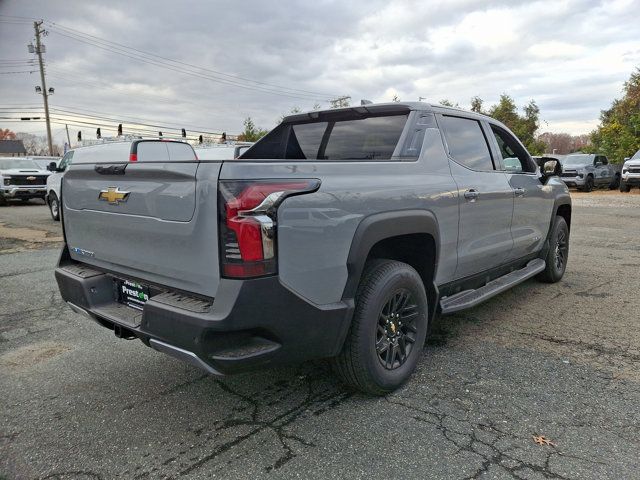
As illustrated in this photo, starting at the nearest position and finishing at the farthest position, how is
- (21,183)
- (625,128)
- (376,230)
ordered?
(376,230)
(21,183)
(625,128)

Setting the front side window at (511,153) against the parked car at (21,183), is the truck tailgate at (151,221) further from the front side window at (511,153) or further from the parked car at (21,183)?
the parked car at (21,183)

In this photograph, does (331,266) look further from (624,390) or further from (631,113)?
(631,113)

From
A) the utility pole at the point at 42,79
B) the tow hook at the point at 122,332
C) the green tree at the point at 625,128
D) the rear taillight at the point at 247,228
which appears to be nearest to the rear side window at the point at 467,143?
the rear taillight at the point at 247,228

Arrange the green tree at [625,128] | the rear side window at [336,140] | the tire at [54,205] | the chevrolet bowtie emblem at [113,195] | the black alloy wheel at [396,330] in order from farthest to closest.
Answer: the green tree at [625,128]
the tire at [54,205]
the rear side window at [336,140]
the black alloy wheel at [396,330]
the chevrolet bowtie emblem at [113,195]

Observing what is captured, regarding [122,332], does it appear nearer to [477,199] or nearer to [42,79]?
[477,199]

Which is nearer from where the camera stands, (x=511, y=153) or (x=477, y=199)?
(x=477, y=199)

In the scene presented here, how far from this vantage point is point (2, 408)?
309 cm

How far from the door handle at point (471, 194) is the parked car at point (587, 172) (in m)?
21.9

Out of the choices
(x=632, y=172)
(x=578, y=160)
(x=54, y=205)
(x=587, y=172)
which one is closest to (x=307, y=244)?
(x=54, y=205)

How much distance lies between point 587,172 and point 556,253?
66.7 ft

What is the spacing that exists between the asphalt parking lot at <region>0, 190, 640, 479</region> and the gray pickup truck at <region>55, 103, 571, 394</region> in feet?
1.26

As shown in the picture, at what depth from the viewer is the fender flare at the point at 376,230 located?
272 centimetres

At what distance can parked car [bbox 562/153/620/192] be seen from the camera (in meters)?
23.2

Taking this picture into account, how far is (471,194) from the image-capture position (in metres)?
3.78
